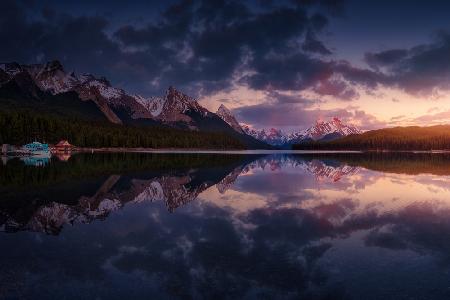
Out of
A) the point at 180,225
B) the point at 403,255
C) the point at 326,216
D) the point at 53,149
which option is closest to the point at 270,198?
the point at 326,216

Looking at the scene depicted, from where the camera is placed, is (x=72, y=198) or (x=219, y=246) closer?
(x=219, y=246)

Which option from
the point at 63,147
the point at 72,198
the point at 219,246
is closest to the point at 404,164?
the point at 72,198

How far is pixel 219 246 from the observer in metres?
19.8

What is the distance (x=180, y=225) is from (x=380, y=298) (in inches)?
571

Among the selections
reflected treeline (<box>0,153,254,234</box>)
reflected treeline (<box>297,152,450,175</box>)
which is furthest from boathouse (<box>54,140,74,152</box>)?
reflected treeline (<box>0,153,254,234</box>)

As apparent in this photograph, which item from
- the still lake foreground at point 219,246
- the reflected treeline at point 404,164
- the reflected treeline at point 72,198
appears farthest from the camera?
the reflected treeline at point 404,164

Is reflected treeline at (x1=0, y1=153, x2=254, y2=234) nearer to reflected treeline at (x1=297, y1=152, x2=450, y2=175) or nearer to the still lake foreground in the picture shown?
the still lake foreground

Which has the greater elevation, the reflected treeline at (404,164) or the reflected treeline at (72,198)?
the reflected treeline at (72,198)

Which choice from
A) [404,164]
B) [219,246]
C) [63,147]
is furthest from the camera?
[63,147]

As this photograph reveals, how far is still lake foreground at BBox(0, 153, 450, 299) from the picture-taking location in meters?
14.0

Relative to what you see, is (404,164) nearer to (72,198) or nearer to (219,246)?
(72,198)

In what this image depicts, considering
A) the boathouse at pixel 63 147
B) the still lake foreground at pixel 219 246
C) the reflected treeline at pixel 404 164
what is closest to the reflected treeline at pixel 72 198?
the still lake foreground at pixel 219 246

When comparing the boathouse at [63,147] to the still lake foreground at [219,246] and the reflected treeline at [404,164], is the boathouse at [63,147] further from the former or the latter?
the still lake foreground at [219,246]

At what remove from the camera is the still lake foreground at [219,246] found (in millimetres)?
13969
